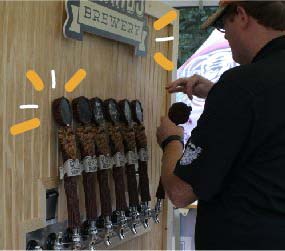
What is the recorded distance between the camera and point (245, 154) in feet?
3.79

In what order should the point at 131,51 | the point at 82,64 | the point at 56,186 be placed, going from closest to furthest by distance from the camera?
the point at 56,186
the point at 82,64
the point at 131,51

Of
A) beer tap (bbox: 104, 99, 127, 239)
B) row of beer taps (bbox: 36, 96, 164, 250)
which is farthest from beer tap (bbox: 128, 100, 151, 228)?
Result: beer tap (bbox: 104, 99, 127, 239)

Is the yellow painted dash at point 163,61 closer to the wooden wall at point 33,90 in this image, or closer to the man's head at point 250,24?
the wooden wall at point 33,90

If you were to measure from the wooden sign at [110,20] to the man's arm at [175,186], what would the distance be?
0.42 metres

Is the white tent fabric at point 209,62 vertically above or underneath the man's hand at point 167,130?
above

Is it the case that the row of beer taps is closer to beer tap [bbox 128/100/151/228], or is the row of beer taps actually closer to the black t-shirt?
beer tap [bbox 128/100/151/228]

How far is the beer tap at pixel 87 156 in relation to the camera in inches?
52.8

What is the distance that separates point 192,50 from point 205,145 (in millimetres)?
2172

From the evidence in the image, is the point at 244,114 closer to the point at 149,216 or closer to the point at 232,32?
the point at 232,32

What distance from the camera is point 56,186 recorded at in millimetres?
1298

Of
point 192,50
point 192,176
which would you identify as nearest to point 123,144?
point 192,176

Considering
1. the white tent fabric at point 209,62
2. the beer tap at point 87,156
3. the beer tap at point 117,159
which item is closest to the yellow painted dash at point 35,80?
the beer tap at point 87,156

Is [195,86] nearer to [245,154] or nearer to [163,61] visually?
[163,61]

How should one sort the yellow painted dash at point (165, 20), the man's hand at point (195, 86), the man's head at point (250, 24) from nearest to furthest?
the man's head at point (250, 24) < the man's hand at point (195, 86) < the yellow painted dash at point (165, 20)
